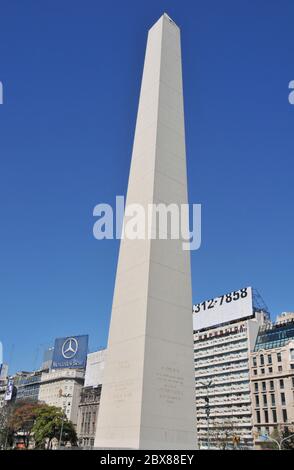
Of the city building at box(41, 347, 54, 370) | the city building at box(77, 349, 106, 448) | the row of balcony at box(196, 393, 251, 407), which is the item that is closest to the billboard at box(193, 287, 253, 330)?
the row of balcony at box(196, 393, 251, 407)

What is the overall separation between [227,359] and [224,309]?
26.8ft

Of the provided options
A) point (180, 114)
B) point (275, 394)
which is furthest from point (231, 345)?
point (180, 114)

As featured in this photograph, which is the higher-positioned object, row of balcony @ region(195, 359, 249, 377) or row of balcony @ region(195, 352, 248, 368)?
row of balcony @ region(195, 352, 248, 368)

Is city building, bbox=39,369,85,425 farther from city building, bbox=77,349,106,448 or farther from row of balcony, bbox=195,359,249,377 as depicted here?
row of balcony, bbox=195,359,249,377

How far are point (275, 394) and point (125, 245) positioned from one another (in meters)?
53.8

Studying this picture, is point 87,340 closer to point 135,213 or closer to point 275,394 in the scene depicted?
point 275,394

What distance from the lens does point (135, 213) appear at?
59.8ft

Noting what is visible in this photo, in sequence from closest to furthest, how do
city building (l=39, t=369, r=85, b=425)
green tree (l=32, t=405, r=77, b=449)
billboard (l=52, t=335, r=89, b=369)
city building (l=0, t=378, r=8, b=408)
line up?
green tree (l=32, t=405, r=77, b=449) < billboard (l=52, t=335, r=89, b=369) < city building (l=39, t=369, r=85, b=425) < city building (l=0, t=378, r=8, b=408)

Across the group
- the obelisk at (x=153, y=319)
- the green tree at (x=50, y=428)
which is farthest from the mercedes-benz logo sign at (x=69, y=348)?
the obelisk at (x=153, y=319)

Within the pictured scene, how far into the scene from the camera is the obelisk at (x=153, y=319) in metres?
13.9

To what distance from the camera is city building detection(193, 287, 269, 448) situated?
225ft

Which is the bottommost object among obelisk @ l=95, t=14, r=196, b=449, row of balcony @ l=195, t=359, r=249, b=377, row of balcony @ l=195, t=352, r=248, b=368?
obelisk @ l=95, t=14, r=196, b=449

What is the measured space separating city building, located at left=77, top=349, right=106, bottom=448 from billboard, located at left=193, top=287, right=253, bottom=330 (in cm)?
2118
